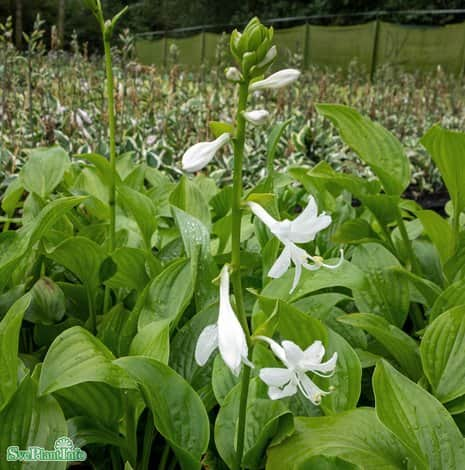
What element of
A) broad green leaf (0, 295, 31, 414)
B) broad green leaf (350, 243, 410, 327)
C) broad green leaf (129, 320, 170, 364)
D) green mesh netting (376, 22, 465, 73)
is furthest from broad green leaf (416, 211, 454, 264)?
green mesh netting (376, 22, 465, 73)

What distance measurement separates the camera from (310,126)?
489 cm

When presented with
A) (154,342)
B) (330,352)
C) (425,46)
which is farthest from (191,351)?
(425,46)

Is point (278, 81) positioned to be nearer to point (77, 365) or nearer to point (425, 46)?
point (77, 365)

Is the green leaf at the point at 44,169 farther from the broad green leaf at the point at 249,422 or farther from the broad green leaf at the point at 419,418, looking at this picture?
the broad green leaf at the point at 419,418

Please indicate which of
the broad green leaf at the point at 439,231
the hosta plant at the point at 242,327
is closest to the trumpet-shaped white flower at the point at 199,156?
the hosta plant at the point at 242,327

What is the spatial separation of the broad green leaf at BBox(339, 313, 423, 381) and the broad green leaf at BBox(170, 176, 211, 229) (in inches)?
25.3

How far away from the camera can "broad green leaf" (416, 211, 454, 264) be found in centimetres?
165

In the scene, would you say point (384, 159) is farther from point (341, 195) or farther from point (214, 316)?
point (214, 316)

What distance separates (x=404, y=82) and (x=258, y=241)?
20.7ft

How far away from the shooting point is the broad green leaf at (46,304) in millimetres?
1479

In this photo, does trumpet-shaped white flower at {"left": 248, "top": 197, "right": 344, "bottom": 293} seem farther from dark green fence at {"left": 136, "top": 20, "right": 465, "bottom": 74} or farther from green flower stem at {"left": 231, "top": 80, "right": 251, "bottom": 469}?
dark green fence at {"left": 136, "top": 20, "right": 465, "bottom": 74}

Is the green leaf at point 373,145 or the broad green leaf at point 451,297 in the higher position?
the green leaf at point 373,145
